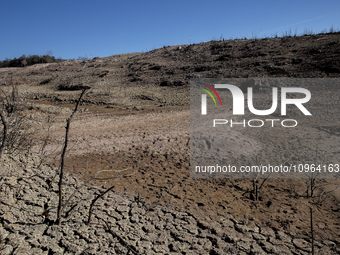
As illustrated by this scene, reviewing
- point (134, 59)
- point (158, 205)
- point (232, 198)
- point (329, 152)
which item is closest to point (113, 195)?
point (158, 205)

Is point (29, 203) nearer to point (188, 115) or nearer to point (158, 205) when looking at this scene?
point (158, 205)

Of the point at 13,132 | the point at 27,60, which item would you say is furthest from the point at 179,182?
the point at 27,60

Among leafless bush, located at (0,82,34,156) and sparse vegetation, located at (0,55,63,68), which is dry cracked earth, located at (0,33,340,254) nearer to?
leafless bush, located at (0,82,34,156)

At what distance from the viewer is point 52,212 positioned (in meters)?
2.54

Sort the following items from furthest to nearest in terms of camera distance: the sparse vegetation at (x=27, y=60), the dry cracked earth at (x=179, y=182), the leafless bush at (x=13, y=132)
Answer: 1. the sparse vegetation at (x=27, y=60)
2. the dry cracked earth at (x=179, y=182)
3. the leafless bush at (x=13, y=132)

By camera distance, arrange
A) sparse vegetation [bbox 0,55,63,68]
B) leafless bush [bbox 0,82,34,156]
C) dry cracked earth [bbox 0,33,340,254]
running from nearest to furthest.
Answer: leafless bush [bbox 0,82,34,156] → dry cracked earth [bbox 0,33,340,254] → sparse vegetation [bbox 0,55,63,68]

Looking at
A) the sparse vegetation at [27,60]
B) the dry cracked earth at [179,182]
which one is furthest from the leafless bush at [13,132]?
the sparse vegetation at [27,60]

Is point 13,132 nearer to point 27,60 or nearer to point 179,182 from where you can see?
point 179,182

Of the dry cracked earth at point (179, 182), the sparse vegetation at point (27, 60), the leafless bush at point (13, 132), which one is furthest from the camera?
the sparse vegetation at point (27, 60)

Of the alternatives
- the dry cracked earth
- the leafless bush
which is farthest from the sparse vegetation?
the leafless bush

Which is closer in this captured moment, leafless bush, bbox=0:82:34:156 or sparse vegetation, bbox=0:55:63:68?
leafless bush, bbox=0:82:34:156

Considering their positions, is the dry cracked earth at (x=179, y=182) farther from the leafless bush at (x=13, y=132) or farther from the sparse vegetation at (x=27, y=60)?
the sparse vegetation at (x=27, y=60)

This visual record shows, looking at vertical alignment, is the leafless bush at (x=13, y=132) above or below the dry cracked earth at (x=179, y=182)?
above

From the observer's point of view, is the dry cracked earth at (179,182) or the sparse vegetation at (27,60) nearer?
the dry cracked earth at (179,182)
